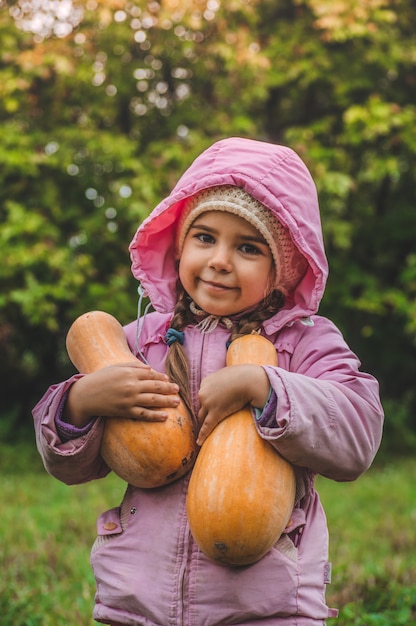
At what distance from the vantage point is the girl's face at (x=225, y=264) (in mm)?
2223

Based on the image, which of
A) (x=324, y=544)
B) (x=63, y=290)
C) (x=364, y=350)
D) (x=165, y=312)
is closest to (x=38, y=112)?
(x=63, y=290)

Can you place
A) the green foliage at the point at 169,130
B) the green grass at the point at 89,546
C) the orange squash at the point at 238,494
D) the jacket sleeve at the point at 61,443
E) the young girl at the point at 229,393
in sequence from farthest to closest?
1. the green foliage at the point at 169,130
2. the green grass at the point at 89,546
3. the jacket sleeve at the point at 61,443
4. the young girl at the point at 229,393
5. the orange squash at the point at 238,494

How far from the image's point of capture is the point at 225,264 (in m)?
2.20

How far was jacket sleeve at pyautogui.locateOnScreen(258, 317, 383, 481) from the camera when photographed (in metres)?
1.97

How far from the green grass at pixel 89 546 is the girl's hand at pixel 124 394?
1.77 meters

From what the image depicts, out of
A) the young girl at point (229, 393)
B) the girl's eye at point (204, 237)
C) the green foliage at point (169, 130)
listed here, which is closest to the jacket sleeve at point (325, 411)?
the young girl at point (229, 393)

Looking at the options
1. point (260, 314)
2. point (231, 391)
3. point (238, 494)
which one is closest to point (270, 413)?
point (231, 391)

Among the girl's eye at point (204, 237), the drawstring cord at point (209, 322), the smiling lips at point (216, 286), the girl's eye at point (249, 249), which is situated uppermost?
the girl's eye at point (204, 237)

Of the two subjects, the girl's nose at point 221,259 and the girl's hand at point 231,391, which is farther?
the girl's nose at point 221,259

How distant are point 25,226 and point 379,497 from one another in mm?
4609

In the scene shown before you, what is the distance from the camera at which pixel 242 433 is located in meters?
2.01

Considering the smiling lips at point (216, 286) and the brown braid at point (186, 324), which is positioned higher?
the smiling lips at point (216, 286)

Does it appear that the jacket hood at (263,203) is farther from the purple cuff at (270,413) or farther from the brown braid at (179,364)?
the purple cuff at (270,413)

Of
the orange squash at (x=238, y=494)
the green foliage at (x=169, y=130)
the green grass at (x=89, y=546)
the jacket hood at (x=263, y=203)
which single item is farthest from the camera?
the green foliage at (x=169, y=130)
